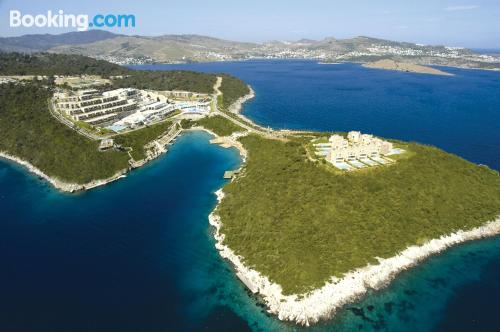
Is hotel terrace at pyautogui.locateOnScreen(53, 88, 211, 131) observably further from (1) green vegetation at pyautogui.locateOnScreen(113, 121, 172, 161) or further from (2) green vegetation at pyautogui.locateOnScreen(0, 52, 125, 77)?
(2) green vegetation at pyautogui.locateOnScreen(0, 52, 125, 77)

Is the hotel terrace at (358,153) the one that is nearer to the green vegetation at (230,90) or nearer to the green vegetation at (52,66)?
the green vegetation at (230,90)

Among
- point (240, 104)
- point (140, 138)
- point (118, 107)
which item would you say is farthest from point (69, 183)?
point (240, 104)

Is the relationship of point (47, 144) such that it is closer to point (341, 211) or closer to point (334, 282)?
point (341, 211)

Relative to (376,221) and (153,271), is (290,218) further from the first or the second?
(153,271)

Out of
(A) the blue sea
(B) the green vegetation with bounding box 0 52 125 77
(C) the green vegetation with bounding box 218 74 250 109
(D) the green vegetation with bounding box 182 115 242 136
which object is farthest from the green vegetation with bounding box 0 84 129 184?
(C) the green vegetation with bounding box 218 74 250 109

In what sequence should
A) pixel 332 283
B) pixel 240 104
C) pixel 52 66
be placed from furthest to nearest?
pixel 52 66 → pixel 240 104 → pixel 332 283

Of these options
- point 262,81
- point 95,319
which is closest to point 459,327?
point 95,319
